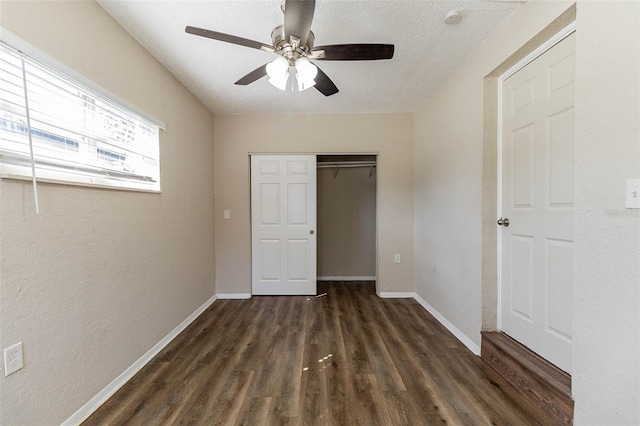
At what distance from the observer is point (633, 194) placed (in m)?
0.94

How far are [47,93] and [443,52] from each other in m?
2.58

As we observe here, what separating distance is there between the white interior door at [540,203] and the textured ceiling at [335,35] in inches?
21.0

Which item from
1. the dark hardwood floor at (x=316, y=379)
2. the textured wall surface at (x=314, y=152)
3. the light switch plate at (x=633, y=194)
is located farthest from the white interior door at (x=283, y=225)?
the light switch plate at (x=633, y=194)

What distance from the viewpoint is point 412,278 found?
3.14 metres

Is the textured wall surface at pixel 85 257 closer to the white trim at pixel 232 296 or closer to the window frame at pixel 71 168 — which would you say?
the window frame at pixel 71 168

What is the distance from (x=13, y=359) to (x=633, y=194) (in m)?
2.69

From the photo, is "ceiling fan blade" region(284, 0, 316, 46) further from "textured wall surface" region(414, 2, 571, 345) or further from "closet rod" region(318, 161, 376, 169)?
"closet rod" region(318, 161, 376, 169)

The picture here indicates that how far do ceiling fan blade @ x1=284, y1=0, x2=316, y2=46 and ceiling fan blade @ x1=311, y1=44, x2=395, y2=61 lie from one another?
0.53ft

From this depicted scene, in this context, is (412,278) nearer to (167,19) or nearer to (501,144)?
(501,144)

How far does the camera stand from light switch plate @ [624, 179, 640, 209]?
925 millimetres

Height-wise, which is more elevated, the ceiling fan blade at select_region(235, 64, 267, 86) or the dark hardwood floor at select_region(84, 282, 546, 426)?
the ceiling fan blade at select_region(235, 64, 267, 86)

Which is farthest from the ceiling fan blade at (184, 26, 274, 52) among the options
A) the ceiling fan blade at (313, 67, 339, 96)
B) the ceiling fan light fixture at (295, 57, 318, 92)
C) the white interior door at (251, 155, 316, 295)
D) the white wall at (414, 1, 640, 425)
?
the white interior door at (251, 155, 316, 295)

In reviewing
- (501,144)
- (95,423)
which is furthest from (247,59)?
(95,423)

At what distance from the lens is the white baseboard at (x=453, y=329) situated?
191 centimetres
